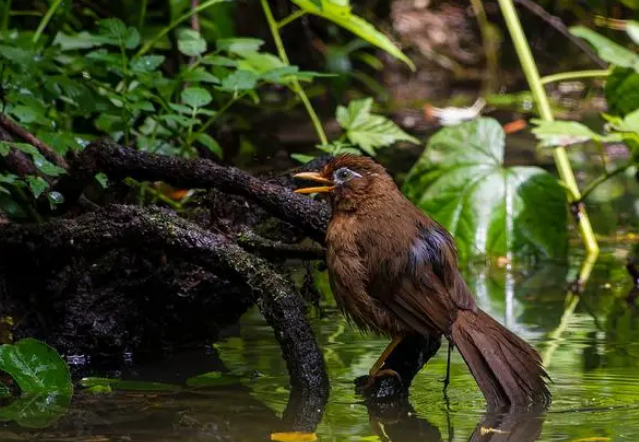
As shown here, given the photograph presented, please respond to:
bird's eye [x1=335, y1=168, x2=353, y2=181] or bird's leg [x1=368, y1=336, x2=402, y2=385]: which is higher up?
bird's eye [x1=335, y1=168, x2=353, y2=181]

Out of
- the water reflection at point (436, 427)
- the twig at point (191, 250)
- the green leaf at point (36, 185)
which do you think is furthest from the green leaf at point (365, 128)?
the water reflection at point (436, 427)

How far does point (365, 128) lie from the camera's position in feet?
19.7

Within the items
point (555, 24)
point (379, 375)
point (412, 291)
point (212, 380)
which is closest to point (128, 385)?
point (212, 380)

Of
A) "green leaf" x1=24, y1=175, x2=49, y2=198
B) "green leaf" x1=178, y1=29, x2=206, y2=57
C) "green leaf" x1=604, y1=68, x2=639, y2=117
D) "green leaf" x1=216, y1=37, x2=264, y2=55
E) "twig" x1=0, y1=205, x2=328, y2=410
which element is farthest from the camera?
"green leaf" x1=604, y1=68, x2=639, y2=117

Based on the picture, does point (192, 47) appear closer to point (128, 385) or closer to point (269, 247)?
point (269, 247)

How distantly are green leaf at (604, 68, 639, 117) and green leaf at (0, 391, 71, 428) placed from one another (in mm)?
3833

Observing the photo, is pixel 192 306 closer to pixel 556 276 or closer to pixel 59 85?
pixel 59 85

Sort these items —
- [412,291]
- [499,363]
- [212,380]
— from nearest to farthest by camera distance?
1. [499,363]
2. [412,291]
3. [212,380]

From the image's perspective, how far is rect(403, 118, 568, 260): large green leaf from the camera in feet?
21.8

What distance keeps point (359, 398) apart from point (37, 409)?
1.04 m

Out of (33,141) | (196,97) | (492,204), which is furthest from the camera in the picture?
(492,204)

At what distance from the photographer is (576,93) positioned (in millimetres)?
11609

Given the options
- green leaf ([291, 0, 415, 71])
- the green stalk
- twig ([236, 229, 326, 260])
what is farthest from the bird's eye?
the green stalk

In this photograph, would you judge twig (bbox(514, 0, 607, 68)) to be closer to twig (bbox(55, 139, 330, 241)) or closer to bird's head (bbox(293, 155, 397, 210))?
bird's head (bbox(293, 155, 397, 210))
